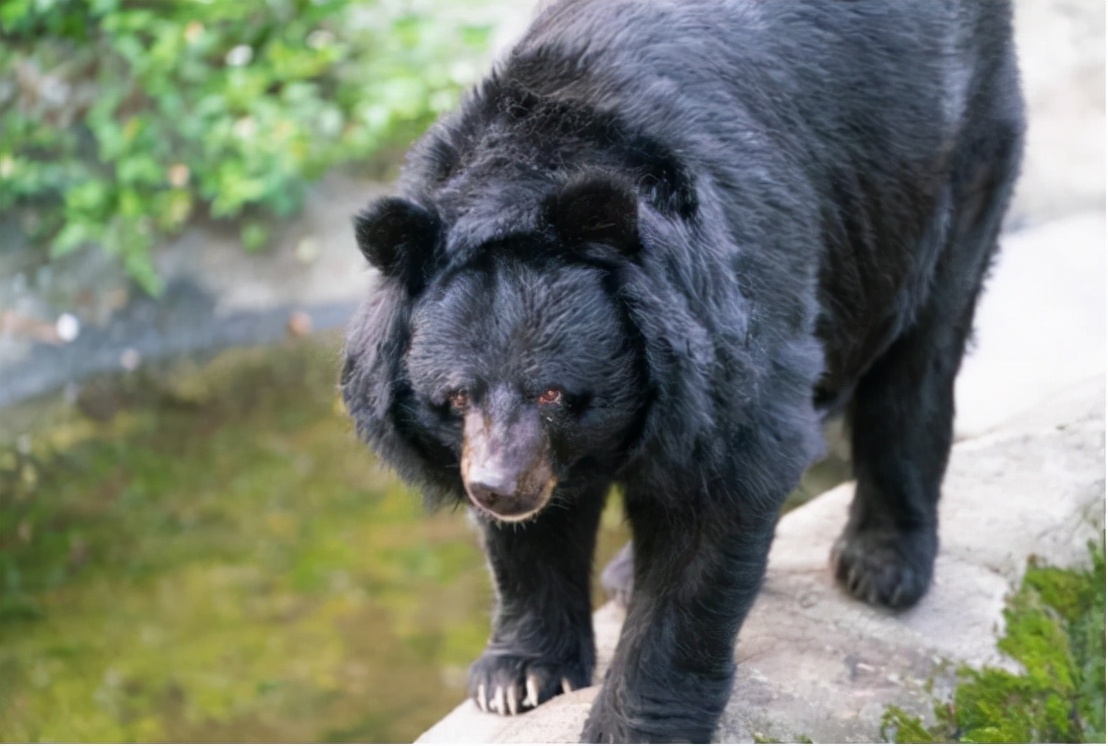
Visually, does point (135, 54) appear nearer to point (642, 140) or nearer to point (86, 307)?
point (86, 307)

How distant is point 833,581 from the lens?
167 inches

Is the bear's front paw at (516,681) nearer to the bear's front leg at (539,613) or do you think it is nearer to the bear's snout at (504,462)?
the bear's front leg at (539,613)

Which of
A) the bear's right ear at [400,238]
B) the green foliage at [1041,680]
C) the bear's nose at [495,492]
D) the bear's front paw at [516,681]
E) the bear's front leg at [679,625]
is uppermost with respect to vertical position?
the bear's right ear at [400,238]

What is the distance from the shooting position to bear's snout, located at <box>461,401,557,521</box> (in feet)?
8.90

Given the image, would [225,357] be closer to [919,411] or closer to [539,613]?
[539,613]

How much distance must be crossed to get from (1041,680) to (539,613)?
148 cm

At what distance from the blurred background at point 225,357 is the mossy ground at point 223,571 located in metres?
0.01

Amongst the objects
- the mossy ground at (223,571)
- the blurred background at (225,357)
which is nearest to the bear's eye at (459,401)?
the mossy ground at (223,571)

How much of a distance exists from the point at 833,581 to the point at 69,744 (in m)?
3.01

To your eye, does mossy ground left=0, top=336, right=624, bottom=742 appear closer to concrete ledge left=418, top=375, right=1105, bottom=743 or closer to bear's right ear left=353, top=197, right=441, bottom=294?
concrete ledge left=418, top=375, right=1105, bottom=743

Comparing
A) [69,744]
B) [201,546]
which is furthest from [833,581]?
[201,546]

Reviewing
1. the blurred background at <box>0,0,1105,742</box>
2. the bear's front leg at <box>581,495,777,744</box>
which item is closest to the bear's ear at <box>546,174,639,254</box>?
the bear's front leg at <box>581,495,777,744</box>

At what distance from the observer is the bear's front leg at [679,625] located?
10.4ft

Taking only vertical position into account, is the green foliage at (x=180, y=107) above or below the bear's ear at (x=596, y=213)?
below
